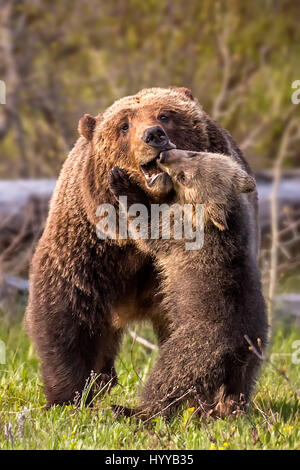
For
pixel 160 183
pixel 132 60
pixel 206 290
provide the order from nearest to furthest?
pixel 206 290 → pixel 160 183 → pixel 132 60

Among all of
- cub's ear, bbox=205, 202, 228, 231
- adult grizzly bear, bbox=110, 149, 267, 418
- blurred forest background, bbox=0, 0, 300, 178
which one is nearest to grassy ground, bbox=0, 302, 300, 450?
adult grizzly bear, bbox=110, 149, 267, 418

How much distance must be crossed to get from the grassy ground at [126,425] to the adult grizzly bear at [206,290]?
0.41ft

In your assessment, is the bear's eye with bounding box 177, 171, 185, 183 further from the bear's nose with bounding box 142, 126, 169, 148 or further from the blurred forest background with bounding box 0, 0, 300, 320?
the blurred forest background with bounding box 0, 0, 300, 320

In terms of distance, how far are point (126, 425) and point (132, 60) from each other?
9.22 meters

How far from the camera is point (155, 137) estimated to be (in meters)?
4.37

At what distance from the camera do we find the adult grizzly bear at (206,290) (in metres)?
4.20

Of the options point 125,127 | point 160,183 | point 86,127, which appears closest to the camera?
point 160,183

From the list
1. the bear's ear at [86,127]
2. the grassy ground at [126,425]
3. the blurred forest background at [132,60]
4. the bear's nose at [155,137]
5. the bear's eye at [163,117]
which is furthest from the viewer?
the blurred forest background at [132,60]

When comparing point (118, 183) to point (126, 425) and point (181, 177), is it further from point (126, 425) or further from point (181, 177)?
point (126, 425)

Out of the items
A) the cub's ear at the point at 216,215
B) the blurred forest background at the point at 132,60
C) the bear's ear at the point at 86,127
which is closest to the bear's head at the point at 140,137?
the bear's ear at the point at 86,127

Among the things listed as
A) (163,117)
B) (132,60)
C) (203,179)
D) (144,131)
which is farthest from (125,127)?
(132,60)

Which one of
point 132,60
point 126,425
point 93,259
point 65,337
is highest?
point 132,60

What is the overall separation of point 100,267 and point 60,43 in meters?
8.62

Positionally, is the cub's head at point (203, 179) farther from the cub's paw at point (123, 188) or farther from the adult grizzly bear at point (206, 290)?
the cub's paw at point (123, 188)
